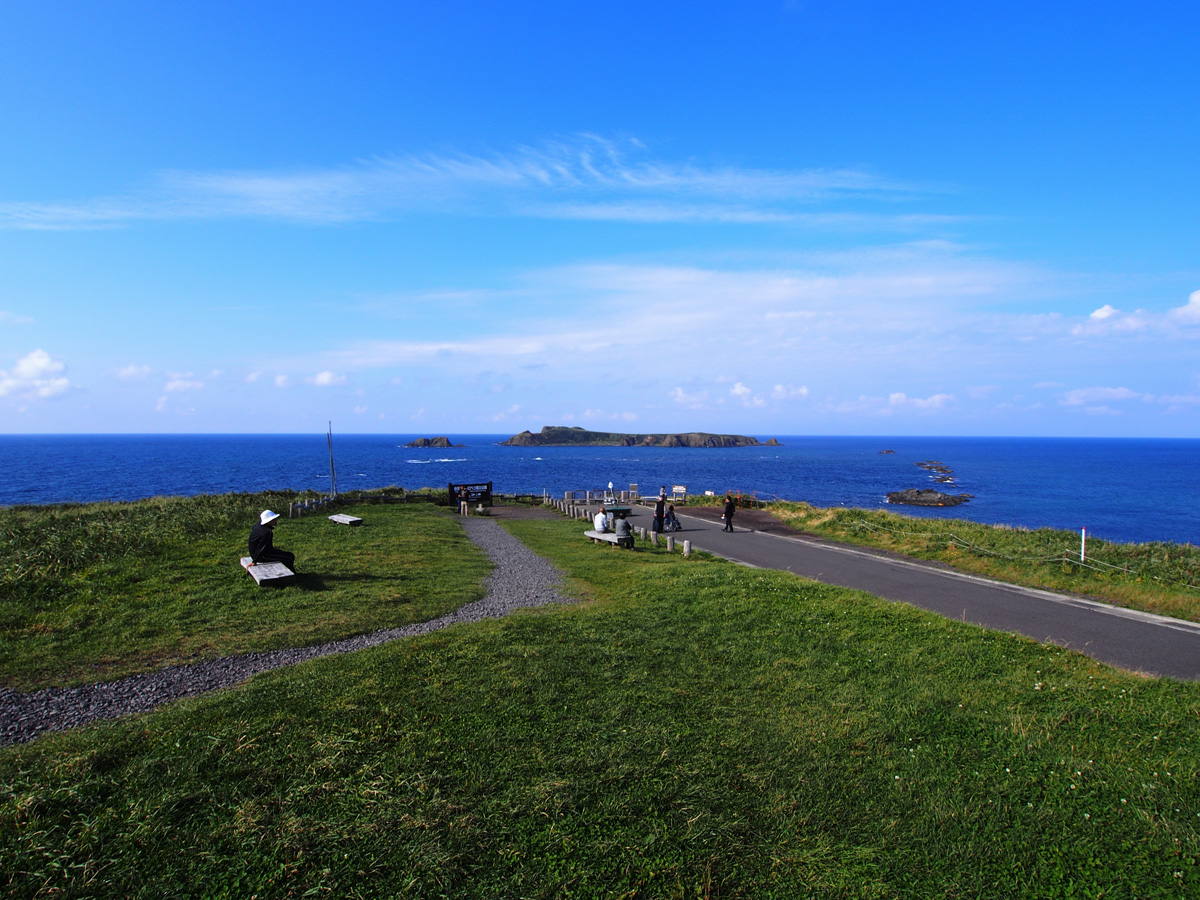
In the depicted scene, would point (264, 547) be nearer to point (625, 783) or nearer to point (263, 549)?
point (263, 549)

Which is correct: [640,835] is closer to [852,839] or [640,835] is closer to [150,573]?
[852,839]

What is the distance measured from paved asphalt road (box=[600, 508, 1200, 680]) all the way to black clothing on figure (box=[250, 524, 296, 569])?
40.3ft

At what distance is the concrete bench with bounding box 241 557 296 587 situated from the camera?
11461mm

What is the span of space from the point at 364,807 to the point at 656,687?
356 centimetres

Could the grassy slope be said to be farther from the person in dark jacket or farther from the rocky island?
the rocky island

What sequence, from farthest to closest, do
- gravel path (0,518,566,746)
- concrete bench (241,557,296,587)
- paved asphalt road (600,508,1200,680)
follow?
1. concrete bench (241,557,296,587)
2. paved asphalt road (600,508,1200,680)
3. gravel path (0,518,566,746)

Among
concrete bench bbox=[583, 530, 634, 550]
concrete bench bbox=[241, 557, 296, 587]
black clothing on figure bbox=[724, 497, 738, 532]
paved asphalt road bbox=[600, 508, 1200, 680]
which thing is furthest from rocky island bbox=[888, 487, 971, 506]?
concrete bench bbox=[241, 557, 296, 587]

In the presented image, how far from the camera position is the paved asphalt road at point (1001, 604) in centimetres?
988

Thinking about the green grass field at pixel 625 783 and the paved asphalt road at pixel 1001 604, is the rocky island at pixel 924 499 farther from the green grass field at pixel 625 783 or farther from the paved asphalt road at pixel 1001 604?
the green grass field at pixel 625 783

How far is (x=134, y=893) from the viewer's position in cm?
378

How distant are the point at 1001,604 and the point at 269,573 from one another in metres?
15.2

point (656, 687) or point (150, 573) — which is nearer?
point (656, 687)

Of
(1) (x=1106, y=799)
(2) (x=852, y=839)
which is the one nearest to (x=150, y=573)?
(2) (x=852, y=839)

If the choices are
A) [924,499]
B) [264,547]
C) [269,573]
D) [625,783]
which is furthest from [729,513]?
[924,499]
